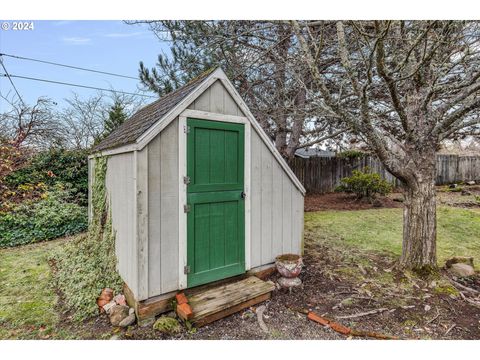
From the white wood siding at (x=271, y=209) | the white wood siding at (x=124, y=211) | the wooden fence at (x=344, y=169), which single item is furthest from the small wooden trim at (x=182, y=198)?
the wooden fence at (x=344, y=169)

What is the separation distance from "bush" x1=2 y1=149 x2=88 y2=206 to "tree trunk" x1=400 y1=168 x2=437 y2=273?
24.7ft

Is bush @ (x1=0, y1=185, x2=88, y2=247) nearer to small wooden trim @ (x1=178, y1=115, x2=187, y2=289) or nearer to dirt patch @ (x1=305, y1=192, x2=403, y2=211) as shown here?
small wooden trim @ (x1=178, y1=115, x2=187, y2=289)

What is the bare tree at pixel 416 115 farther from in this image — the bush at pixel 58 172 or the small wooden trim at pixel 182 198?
the bush at pixel 58 172

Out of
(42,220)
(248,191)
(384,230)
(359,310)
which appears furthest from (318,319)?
(42,220)

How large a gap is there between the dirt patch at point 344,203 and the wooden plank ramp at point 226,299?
594 cm

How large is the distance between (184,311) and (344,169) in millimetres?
11026

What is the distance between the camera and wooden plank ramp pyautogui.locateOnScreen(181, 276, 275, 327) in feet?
9.20

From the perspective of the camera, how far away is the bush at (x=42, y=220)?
19.8 ft

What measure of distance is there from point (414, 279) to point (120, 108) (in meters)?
11.1

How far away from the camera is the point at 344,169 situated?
1220cm

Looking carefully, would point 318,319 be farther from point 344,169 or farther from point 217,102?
point 344,169

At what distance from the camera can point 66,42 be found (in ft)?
12.9
